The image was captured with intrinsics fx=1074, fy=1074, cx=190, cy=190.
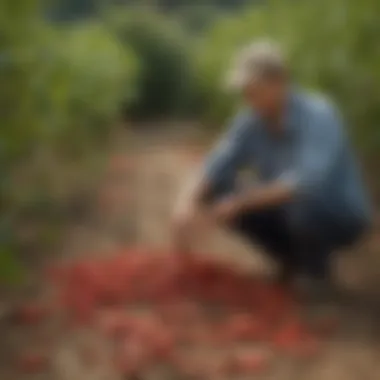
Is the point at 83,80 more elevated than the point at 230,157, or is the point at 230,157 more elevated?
the point at 83,80

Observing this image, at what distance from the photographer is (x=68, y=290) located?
164 inches

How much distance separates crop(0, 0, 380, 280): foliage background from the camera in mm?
3824

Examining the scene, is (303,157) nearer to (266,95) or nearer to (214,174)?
(266,95)

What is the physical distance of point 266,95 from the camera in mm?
3975

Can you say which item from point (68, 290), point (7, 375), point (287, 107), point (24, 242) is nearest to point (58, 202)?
point (24, 242)

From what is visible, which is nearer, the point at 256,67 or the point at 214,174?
the point at 256,67

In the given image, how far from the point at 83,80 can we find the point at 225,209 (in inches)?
73.7

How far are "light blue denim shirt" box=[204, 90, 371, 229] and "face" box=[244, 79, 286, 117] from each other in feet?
0.20

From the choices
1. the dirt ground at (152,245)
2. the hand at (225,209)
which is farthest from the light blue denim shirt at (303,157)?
the dirt ground at (152,245)

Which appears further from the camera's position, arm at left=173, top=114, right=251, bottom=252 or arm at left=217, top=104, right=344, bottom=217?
arm at left=173, top=114, right=251, bottom=252

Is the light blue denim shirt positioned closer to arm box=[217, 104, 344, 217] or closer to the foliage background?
arm box=[217, 104, 344, 217]

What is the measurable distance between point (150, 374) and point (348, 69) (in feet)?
6.31

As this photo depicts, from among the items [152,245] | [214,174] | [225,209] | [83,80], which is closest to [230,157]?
[214,174]

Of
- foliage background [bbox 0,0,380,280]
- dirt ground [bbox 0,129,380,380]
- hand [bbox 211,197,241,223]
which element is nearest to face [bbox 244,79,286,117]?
hand [bbox 211,197,241,223]
